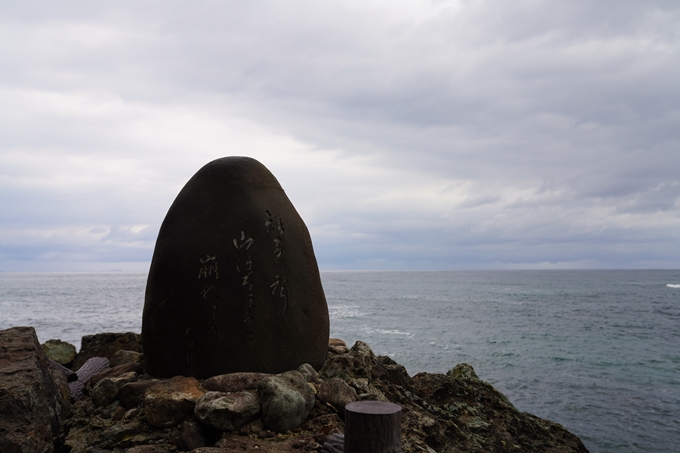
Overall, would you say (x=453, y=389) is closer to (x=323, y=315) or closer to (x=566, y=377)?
(x=323, y=315)

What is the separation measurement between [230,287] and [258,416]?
160 cm

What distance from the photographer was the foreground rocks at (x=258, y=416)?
5148mm

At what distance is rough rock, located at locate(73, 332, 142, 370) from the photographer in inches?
345

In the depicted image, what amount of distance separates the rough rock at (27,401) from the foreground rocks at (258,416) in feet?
0.81

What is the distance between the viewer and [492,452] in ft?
22.1

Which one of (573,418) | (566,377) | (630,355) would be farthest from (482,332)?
(573,418)

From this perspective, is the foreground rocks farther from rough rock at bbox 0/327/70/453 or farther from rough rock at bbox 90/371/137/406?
rough rock at bbox 0/327/70/453

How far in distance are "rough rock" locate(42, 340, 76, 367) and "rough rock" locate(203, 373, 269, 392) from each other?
14.2 ft

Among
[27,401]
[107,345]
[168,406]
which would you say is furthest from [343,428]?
[107,345]

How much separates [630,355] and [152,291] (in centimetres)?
2389

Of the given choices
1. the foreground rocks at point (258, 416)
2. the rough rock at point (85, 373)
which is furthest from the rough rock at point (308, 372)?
the rough rock at point (85, 373)

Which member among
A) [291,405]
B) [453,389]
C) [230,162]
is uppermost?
[230,162]

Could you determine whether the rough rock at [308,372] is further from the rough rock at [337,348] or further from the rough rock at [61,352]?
the rough rock at [61,352]

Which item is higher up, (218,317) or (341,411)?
(218,317)
